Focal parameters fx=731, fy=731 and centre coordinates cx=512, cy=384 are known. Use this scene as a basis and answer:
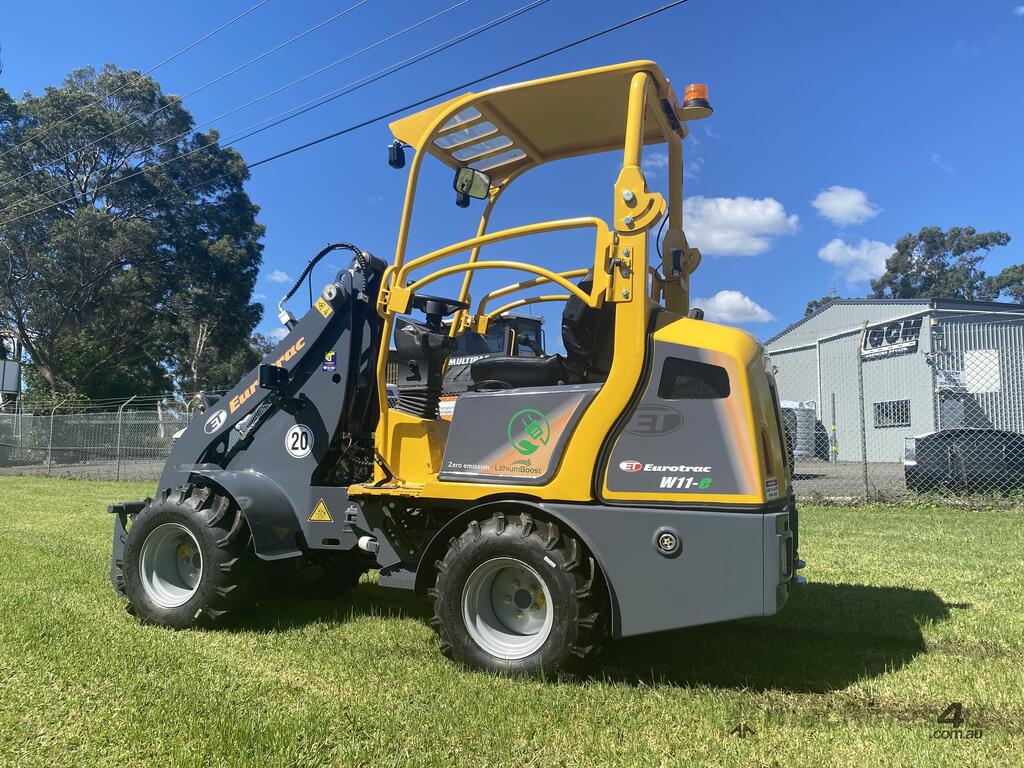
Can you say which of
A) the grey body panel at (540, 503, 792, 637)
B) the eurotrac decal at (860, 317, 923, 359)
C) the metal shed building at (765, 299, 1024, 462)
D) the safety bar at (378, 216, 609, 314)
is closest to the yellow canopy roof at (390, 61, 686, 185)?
the safety bar at (378, 216, 609, 314)

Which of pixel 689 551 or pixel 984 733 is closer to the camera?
pixel 984 733

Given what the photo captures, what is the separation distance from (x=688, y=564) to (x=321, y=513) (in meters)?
2.29

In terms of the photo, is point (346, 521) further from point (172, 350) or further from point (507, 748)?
point (172, 350)

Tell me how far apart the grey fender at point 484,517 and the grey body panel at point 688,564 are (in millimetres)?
16

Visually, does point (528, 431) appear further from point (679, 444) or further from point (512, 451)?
→ point (679, 444)

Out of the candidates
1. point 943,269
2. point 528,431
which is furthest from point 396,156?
point 943,269

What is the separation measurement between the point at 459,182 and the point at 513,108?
2.42 feet

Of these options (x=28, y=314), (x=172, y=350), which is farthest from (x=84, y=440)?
(x=172, y=350)

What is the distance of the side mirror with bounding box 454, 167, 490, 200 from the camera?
16.4 ft

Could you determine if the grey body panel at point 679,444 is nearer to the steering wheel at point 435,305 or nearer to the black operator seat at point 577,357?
the black operator seat at point 577,357

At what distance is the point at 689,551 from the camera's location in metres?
3.28

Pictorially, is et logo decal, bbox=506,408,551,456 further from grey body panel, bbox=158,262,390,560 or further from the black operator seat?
grey body panel, bbox=158,262,390,560

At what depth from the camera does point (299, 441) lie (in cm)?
467

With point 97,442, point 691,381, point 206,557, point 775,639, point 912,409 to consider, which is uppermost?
point 912,409
